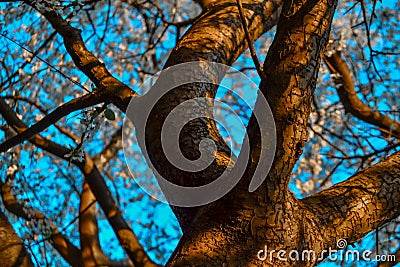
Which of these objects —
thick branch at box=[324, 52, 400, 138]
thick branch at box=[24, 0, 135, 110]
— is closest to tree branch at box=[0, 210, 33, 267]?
thick branch at box=[24, 0, 135, 110]

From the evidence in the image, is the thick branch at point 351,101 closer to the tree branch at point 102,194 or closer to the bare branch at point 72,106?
the tree branch at point 102,194

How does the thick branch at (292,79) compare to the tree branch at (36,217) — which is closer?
the thick branch at (292,79)

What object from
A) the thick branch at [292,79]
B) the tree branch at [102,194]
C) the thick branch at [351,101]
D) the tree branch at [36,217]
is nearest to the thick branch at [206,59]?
the thick branch at [292,79]

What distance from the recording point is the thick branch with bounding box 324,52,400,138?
3.98m


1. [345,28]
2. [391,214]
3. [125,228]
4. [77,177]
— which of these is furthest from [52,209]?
[391,214]

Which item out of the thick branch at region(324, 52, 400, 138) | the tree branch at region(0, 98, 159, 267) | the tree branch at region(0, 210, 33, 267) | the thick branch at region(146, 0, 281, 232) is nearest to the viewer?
the thick branch at region(146, 0, 281, 232)

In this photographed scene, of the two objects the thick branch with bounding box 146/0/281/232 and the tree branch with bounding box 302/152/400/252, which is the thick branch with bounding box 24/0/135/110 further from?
the tree branch with bounding box 302/152/400/252

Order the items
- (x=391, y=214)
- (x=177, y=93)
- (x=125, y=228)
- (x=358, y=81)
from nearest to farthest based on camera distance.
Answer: (x=391, y=214), (x=177, y=93), (x=125, y=228), (x=358, y=81)

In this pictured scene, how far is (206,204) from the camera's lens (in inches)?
69.6

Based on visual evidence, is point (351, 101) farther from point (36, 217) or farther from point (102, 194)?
point (36, 217)

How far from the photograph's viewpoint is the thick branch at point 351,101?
3979mm

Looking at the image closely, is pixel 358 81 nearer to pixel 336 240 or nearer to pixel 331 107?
pixel 331 107

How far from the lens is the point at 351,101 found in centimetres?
417

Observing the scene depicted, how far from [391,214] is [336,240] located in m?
0.24
